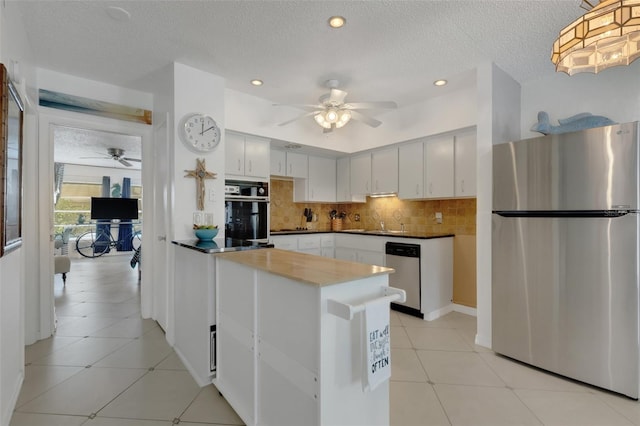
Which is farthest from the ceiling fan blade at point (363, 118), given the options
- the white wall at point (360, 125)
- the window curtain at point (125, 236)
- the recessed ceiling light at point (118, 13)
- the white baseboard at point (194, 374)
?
the window curtain at point (125, 236)

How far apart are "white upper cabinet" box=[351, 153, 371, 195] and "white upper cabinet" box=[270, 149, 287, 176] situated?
3.53 ft

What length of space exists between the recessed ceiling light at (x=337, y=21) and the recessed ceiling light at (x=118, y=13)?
1387mm

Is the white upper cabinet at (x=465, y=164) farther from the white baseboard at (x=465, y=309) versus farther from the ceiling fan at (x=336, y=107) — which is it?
the white baseboard at (x=465, y=309)

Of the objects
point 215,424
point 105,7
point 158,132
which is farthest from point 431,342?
point 105,7

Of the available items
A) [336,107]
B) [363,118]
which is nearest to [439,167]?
[363,118]

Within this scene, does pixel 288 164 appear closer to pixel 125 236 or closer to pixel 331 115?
pixel 331 115

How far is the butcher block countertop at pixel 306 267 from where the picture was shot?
1.29 metres

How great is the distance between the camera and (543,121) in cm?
247

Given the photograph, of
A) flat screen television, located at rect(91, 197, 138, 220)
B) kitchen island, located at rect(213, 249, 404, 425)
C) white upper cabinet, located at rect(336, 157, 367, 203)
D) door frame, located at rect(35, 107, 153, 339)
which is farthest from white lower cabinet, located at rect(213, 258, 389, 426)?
flat screen television, located at rect(91, 197, 138, 220)

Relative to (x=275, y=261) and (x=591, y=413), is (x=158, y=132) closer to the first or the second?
(x=275, y=261)

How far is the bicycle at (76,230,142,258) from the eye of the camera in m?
7.97

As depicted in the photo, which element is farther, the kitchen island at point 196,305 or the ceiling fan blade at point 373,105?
the ceiling fan blade at point 373,105

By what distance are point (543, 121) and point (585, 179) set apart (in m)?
0.65

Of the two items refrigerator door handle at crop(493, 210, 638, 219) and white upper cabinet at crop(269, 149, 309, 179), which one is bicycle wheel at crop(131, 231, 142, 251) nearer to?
white upper cabinet at crop(269, 149, 309, 179)
